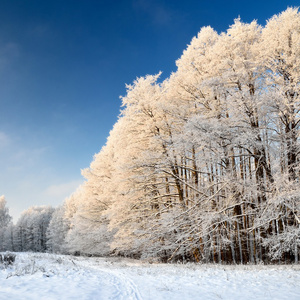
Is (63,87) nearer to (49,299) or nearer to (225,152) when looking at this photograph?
(225,152)

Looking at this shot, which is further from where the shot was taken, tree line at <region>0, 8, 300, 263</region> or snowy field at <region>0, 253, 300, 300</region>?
tree line at <region>0, 8, 300, 263</region>

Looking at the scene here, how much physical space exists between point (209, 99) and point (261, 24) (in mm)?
4658

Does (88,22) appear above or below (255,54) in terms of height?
above

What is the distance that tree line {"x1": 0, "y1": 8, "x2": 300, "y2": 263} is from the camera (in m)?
9.73

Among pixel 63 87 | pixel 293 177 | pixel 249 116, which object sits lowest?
pixel 293 177

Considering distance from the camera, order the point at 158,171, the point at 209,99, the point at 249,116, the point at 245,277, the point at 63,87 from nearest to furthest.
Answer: the point at 245,277 < the point at 249,116 < the point at 209,99 < the point at 158,171 < the point at 63,87

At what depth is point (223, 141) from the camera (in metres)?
10.7

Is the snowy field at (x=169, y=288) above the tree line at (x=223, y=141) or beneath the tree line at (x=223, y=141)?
beneath

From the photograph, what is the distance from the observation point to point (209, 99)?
1235 centimetres

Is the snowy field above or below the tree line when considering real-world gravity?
below

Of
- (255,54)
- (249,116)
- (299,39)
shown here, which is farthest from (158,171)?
(299,39)

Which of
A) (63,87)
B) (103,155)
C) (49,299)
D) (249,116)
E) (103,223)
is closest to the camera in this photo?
(49,299)

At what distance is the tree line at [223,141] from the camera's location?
9.73 m

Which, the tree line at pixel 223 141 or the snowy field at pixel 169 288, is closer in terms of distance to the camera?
the snowy field at pixel 169 288
